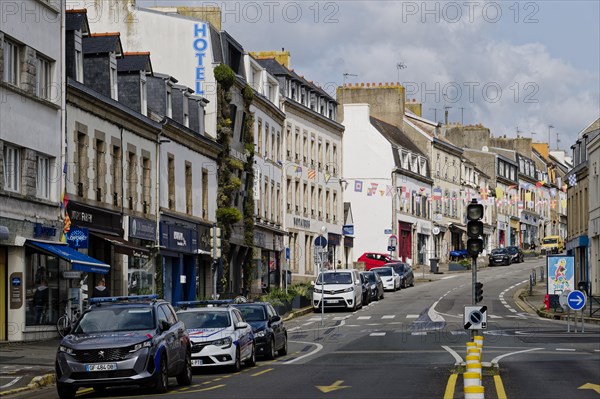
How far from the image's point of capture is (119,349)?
2031cm

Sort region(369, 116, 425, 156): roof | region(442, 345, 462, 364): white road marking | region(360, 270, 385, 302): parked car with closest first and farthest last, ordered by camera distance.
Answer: region(442, 345, 462, 364): white road marking → region(360, 270, 385, 302): parked car → region(369, 116, 425, 156): roof

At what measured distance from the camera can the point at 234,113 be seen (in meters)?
59.0

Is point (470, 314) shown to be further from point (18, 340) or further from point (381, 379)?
point (18, 340)

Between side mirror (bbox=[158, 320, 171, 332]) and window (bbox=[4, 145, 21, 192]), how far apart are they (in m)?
11.6

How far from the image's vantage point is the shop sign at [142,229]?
42719 millimetres

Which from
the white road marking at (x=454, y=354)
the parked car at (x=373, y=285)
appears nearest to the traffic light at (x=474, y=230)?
the white road marking at (x=454, y=354)

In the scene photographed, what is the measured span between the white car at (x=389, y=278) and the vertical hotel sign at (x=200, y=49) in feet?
59.7

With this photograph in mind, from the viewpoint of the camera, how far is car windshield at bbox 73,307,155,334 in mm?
21250

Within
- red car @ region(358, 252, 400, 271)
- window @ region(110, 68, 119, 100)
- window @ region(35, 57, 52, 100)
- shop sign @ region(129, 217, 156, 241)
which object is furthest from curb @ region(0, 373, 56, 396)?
red car @ region(358, 252, 400, 271)

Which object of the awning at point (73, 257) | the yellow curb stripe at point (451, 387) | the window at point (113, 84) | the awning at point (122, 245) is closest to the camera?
the yellow curb stripe at point (451, 387)

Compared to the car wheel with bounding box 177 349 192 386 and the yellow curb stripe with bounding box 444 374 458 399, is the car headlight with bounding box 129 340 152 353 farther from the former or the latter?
the yellow curb stripe with bounding box 444 374 458 399

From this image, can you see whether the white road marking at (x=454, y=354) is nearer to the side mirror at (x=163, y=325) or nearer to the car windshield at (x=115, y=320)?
the side mirror at (x=163, y=325)

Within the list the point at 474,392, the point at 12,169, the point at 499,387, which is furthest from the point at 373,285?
the point at 474,392

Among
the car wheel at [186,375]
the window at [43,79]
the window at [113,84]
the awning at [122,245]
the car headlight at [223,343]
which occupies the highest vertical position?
the window at [113,84]
